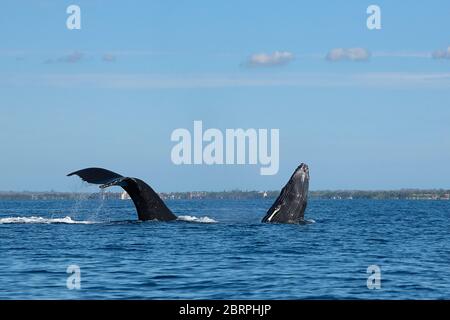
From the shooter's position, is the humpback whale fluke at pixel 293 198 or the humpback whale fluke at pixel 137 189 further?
the humpback whale fluke at pixel 293 198

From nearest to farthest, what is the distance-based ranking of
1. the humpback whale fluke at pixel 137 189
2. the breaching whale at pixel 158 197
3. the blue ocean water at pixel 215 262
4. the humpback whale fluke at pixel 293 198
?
the blue ocean water at pixel 215 262
the humpback whale fluke at pixel 137 189
the breaching whale at pixel 158 197
the humpback whale fluke at pixel 293 198

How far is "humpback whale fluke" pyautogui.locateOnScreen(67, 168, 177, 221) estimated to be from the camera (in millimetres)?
26859

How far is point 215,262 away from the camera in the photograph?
21.5 m

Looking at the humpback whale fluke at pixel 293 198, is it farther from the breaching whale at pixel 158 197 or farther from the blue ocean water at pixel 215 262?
the blue ocean water at pixel 215 262

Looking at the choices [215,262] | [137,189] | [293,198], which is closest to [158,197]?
[137,189]

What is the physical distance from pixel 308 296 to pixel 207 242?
10021 mm

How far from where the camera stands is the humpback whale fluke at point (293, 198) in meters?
30.0

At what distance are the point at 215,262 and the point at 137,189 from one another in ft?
28.0

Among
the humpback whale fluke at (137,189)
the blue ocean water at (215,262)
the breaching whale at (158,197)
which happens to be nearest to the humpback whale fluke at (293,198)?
the breaching whale at (158,197)
